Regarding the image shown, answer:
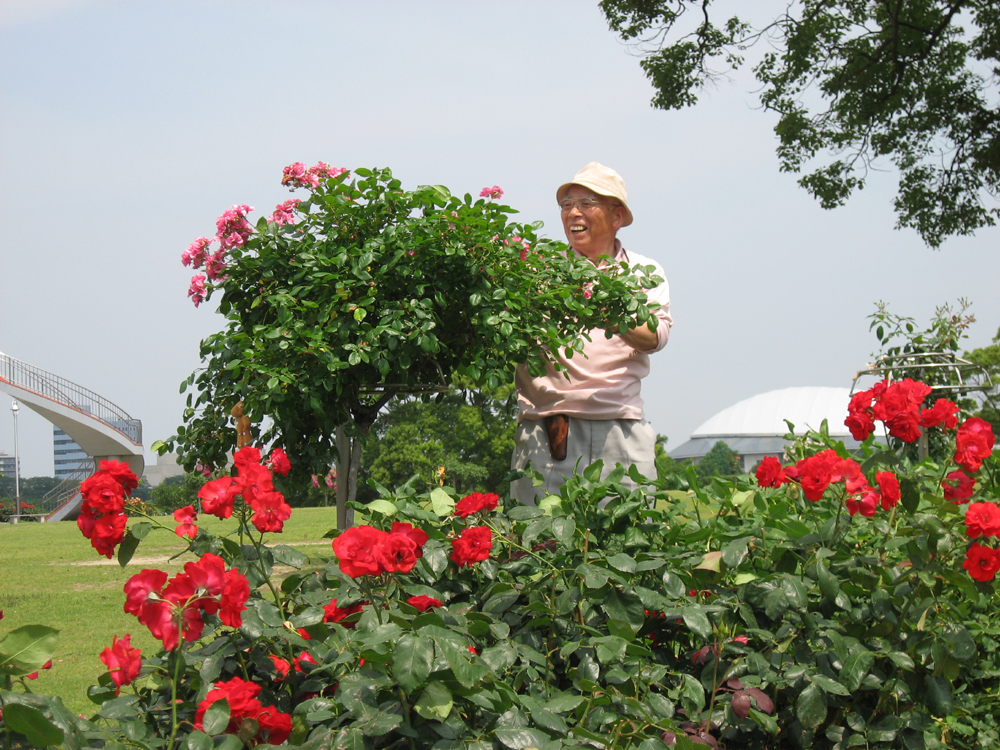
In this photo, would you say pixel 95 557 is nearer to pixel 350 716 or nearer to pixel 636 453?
pixel 636 453

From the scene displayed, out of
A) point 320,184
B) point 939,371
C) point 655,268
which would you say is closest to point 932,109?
point 939,371

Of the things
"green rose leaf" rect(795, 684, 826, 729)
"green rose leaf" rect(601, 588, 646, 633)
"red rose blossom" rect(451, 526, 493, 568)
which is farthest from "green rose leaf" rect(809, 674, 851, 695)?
"red rose blossom" rect(451, 526, 493, 568)

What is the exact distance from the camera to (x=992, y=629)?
7.14ft

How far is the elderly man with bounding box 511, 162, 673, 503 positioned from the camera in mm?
3680

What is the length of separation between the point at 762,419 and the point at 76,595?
7103cm

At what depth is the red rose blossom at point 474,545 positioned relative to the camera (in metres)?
1.91

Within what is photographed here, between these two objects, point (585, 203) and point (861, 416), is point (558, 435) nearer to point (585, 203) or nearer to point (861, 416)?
point (585, 203)

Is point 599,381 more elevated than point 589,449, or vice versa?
point 599,381

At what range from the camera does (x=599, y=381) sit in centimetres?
371

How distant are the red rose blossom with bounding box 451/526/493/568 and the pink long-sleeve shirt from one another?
1.77 meters

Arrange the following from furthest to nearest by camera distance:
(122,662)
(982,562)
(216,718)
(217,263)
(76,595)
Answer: (76,595) → (217,263) → (982,562) → (122,662) → (216,718)

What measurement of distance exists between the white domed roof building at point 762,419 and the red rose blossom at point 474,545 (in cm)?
6607

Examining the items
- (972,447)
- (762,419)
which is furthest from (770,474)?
(762,419)

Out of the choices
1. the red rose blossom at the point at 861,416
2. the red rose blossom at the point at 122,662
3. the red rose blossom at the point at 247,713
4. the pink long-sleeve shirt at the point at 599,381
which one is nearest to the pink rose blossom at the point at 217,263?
the pink long-sleeve shirt at the point at 599,381
